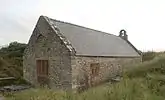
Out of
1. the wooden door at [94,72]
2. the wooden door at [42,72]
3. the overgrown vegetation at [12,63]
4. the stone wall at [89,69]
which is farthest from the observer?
the overgrown vegetation at [12,63]

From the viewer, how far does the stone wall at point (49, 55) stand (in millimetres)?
15837

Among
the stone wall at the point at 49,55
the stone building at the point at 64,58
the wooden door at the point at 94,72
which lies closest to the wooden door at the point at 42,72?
the stone building at the point at 64,58

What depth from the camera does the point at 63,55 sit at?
15953 mm

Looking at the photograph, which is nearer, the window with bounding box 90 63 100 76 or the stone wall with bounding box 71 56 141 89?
the stone wall with bounding box 71 56 141 89

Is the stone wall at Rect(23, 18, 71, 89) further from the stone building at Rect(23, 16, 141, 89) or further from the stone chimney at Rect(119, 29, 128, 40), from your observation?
the stone chimney at Rect(119, 29, 128, 40)

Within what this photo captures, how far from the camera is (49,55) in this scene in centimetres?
1702

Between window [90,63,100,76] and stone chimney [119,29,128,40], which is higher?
stone chimney [119,29,128,40]

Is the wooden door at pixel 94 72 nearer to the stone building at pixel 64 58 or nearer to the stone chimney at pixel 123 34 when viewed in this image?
the stone building at pixel 64 58

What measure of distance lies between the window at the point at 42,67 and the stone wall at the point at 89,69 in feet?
8.89

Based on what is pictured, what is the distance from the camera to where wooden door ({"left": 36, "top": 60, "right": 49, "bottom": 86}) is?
17.2 meters

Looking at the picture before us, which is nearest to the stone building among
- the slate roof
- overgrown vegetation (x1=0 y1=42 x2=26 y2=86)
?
the slate roof

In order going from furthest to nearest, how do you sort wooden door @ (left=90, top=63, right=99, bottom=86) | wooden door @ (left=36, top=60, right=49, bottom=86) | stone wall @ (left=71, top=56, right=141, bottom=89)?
wooden door @ (left=90, top=63, right=99, bottom=86), wooden door @ (left=36, top=60, right=49, bottom=86), stone wall @ (left=71, top=56, right=141, bottom=89)

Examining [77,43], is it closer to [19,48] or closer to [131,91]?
[131,91]

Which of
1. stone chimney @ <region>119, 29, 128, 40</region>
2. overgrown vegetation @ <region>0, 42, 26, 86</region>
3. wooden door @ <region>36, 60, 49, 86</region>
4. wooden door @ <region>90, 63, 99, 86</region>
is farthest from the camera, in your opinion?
stone chimney @ <region>119, 29, 128, 40</region>
